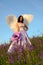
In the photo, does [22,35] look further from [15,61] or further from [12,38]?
[15,61]

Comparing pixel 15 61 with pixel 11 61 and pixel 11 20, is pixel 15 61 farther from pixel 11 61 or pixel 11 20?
pixel 11 20

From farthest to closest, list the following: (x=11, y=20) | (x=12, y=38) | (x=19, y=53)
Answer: (x=11, y=20), (x=12, y=38), (x=19, y=53)

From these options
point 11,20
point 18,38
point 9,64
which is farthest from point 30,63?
point 11,20

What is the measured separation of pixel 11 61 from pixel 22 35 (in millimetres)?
5444

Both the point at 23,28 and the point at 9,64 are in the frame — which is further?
the point at 23,28

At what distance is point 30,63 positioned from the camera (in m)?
7.52

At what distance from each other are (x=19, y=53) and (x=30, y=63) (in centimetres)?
128

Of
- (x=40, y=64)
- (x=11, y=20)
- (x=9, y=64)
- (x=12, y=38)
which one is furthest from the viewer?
(x=11, y=20)

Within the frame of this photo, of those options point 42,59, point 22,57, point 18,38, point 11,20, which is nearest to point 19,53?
point 22,57

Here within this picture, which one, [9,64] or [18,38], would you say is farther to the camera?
[18,38]

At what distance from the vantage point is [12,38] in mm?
13406

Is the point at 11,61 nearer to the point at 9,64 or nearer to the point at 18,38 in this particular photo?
the point at 9,64

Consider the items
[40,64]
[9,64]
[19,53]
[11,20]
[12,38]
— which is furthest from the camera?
[11,20]

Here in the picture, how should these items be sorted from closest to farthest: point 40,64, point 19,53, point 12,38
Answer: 1. point 40,64
2. point 19,53
3. point 12,38
